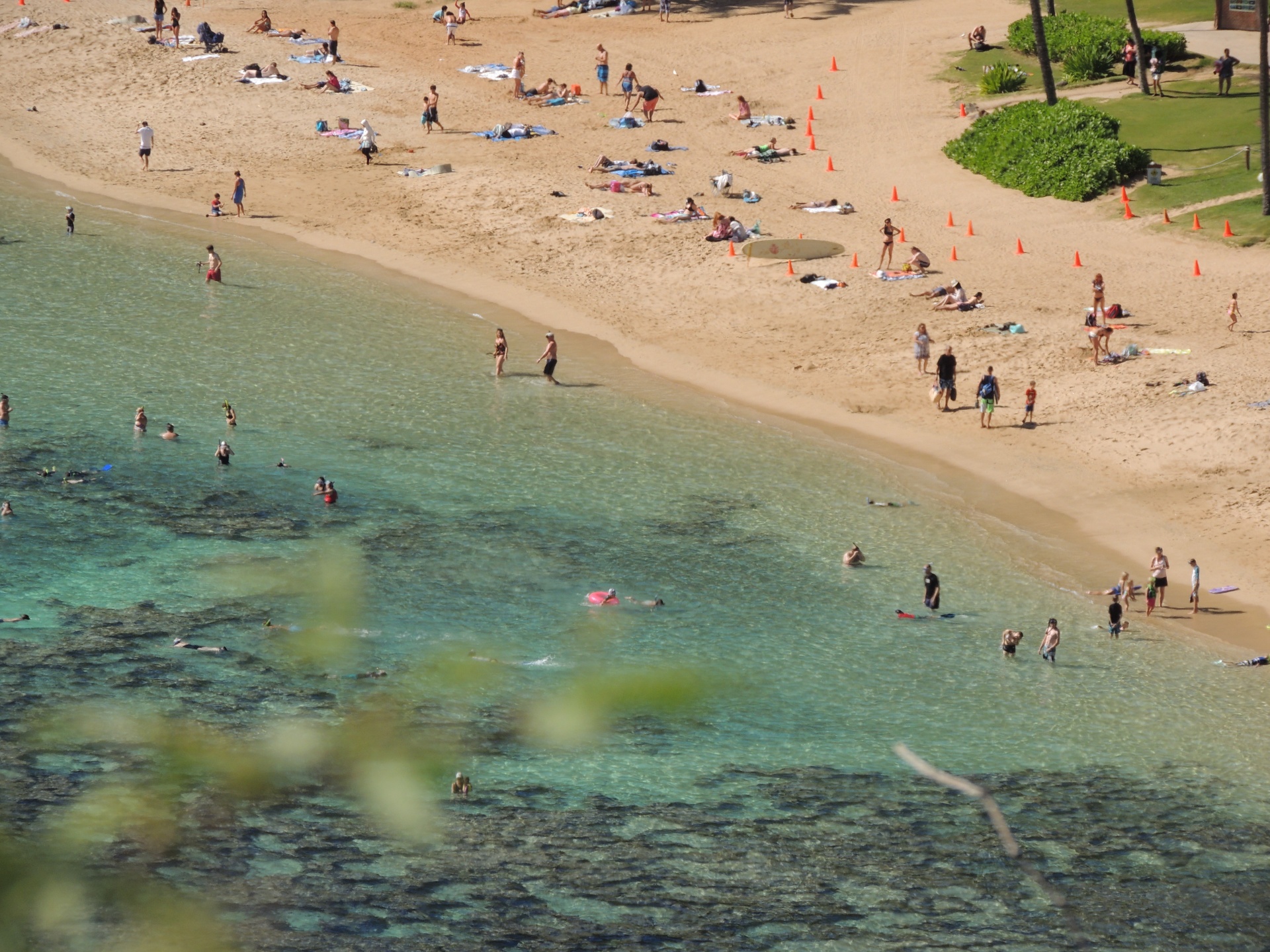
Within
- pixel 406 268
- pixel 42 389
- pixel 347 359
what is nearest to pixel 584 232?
pixel 406 268

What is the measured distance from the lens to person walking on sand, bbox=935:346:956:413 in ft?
139

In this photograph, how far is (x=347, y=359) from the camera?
47688 millimetres

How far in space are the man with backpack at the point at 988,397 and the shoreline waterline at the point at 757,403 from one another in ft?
3.97

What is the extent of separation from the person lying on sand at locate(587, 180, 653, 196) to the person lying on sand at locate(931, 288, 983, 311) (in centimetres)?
1308

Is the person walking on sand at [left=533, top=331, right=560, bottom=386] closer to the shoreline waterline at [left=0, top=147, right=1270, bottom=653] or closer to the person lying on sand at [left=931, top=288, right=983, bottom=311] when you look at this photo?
the shoreline waterline at [left=0, top=147, right=1270, bottom=653]

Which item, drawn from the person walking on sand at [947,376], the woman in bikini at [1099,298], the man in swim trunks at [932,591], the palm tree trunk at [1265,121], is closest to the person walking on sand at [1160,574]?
the man in swim trunks at [932,591]

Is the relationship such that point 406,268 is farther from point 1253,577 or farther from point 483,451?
point 1253,577

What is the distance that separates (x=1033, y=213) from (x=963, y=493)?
18.9 m

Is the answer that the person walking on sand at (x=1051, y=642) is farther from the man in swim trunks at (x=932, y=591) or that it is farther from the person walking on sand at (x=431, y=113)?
the person walking on sand at (x=431, y=113)

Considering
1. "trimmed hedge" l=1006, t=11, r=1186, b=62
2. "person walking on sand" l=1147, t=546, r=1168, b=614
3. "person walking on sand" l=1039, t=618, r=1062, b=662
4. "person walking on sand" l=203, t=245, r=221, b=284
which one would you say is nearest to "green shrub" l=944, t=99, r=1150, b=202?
"trimmed hedge" l=1006, t=11, r=1186, b=62

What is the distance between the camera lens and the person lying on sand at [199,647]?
30812mm

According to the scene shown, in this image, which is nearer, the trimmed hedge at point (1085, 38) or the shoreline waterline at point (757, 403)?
the shoreline waterline at point (757, 403)

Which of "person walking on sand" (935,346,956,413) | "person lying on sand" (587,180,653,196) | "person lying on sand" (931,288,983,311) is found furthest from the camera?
"person lying on sand" (587,180,653,196)

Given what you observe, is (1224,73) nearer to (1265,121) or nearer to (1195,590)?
(1265,121)
